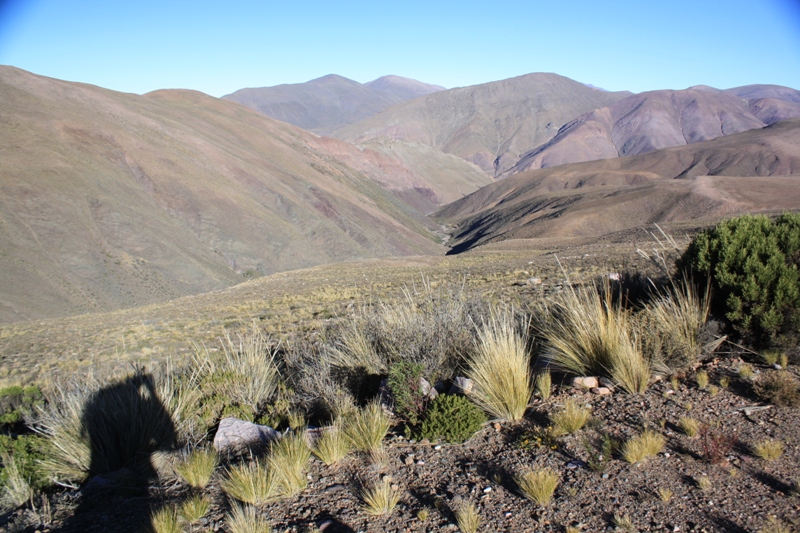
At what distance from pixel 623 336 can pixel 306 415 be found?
3542 millimetres

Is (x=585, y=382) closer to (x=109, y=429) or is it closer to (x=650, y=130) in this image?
(x=109, y=429)

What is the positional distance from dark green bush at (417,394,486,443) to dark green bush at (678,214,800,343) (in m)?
3.00

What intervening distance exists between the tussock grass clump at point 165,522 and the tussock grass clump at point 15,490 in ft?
5.14

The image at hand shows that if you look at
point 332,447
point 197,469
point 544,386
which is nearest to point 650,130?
point 544,386

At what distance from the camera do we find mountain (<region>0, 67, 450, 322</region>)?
33.9 meters

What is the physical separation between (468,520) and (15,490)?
3.91 metres

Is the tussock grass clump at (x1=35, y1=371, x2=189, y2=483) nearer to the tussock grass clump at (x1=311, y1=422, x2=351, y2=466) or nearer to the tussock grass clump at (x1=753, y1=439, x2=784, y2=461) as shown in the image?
the tussock grass clump at (x1=311, y1=422, x2=351, y2=466)

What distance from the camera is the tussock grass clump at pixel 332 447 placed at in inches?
171

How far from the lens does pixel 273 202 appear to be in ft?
190

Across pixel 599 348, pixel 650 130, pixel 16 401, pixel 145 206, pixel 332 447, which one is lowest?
pixel 16 401

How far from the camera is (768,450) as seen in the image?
141 inches

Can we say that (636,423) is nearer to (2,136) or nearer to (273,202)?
(2,136)

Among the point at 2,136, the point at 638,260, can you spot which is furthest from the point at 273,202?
the point at 638,260

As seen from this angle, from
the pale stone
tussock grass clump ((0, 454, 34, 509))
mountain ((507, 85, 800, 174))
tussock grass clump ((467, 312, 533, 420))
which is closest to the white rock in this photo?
tussock grass clump ((0, 454, 34, 509))
